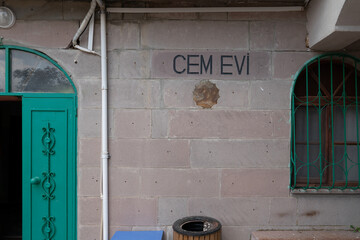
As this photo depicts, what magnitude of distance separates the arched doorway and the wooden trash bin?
1378 millimetres

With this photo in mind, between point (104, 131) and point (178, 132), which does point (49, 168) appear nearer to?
point (104, 131)

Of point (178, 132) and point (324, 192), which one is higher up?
point (178, 132)

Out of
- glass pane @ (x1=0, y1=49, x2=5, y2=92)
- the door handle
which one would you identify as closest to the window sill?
the door handle

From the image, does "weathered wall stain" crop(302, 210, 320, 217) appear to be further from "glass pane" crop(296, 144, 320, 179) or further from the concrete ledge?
"glass pane" crop(296, 144, 320, 179)

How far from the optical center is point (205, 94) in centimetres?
324

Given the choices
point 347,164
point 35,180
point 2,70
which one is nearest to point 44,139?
point 35,180

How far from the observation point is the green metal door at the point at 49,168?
3205 mm

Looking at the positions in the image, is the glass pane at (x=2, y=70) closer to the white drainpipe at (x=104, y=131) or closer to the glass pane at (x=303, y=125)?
the white drainpipe at (x=104, y=131)

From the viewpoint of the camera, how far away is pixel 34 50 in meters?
3.23

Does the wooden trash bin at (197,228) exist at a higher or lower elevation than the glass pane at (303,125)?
lower

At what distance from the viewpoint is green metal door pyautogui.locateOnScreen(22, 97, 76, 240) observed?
321 cm

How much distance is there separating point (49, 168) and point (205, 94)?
216 centimetres

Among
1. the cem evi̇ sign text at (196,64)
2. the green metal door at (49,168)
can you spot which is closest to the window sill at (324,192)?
the cem evi̇ sign text at (196,64)

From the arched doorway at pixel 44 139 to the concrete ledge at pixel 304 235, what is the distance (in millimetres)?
2325
